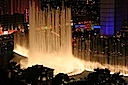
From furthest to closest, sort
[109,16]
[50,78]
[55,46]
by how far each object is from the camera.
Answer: [109,16]
[55,46]
[50,78]

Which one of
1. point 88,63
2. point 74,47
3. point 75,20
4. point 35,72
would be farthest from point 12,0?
point 35,72

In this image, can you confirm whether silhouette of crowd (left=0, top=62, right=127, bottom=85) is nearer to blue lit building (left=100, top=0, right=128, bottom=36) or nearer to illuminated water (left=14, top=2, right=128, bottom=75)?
illuminated water (left=14, top=2, right=128, bottom=75)

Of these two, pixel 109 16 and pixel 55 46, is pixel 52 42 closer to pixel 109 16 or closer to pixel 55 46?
pixel 55 46

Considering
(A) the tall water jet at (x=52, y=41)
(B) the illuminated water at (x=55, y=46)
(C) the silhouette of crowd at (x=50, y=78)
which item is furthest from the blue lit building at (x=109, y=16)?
(C) the silhouette of crowd at (x=50, y=78)

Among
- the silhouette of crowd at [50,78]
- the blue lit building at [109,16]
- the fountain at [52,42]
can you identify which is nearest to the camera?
the silhouette of crowd at [50,78]

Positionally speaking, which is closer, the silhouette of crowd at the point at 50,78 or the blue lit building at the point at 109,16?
the silhouette of crowd at the point at 50,78

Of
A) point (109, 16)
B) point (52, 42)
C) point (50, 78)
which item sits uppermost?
point (109, 16)

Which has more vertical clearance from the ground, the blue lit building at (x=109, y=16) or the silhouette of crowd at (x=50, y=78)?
the blue lit building at (x=109, y=16)

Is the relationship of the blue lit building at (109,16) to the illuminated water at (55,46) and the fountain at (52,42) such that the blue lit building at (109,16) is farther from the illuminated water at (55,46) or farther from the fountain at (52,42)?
the fountain at (52,42)

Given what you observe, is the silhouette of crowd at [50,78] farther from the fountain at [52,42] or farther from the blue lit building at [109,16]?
the blue lit building at [109,16]

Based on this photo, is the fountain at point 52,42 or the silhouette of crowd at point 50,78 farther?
the fountain at point 52,42

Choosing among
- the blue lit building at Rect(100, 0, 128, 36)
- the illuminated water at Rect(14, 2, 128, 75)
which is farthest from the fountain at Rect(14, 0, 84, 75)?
the blue lit building at Rect(100, 0, 128, 36)

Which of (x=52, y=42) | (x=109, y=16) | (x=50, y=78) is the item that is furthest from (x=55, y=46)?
(x=50, y=78)

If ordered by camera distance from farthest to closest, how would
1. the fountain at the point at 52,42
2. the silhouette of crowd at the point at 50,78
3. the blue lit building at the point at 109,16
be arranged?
the blue lit building at the point at 109,16 → the fountain at the point at 52,42 → the silhouette of crowd at the point at 50,78
